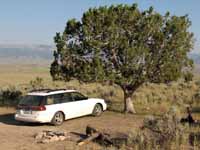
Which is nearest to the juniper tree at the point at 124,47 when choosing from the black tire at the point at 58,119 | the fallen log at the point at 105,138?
the black tire at the point at 58,119

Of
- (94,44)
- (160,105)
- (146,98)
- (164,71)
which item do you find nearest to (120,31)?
(94,44)

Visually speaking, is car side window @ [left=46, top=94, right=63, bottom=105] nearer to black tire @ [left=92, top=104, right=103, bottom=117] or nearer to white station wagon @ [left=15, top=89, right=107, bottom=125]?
white station wagon @ [left=15, top=89, right=107, bottom=125]

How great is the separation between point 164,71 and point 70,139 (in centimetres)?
872

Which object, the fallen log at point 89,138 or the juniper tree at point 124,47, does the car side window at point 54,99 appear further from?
the fallen log at point 89,138

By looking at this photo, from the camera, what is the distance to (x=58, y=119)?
18578 mm

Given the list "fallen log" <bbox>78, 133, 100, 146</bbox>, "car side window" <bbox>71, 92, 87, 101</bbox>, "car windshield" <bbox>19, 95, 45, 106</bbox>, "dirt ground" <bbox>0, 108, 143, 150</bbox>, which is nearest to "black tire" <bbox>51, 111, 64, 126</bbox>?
"dirt ground" <bbox>0, 108, 143, 150</bbox>

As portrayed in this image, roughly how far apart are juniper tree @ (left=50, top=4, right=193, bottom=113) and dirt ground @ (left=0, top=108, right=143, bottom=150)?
206 cm

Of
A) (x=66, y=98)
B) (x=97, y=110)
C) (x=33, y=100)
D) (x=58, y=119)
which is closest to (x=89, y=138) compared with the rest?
(x=58, y=119)

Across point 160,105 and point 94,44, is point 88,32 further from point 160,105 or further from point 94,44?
point 160,105

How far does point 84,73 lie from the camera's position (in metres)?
20.5

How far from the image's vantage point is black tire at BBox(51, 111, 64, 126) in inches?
722

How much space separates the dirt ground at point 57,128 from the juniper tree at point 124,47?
2063 mm

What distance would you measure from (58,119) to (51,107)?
695 millimetres

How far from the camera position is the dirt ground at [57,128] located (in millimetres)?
13144
